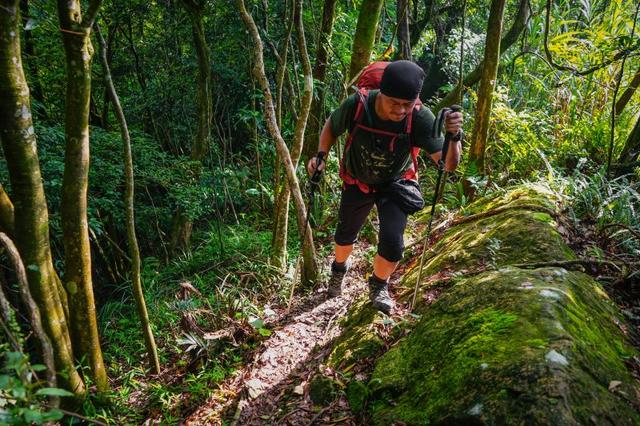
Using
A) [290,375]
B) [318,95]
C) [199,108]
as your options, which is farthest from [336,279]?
[199,108]

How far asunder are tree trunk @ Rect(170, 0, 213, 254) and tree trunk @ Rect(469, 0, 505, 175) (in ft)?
12.3

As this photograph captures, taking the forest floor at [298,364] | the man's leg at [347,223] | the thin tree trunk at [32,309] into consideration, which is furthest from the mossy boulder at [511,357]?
the thin tree trunk at [32,309]

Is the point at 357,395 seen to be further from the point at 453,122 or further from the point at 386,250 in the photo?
the point at 453,122

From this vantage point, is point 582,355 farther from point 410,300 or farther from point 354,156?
point 354,156

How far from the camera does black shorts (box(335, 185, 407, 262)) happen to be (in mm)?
3326

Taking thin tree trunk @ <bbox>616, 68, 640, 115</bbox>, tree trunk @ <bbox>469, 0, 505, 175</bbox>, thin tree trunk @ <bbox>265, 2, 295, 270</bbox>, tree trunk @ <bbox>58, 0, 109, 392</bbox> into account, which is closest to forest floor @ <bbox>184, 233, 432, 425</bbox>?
thin tree trunk @ <bbox>265, 2, 295, 270</bbox>

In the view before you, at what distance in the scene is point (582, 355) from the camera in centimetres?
177

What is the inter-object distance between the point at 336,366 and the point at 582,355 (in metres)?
1.53

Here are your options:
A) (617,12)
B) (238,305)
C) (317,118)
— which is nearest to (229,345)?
(238,305)

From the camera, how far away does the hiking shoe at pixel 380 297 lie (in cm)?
324

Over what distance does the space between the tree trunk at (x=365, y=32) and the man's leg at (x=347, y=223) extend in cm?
166

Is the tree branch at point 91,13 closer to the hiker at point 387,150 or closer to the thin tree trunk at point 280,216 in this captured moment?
the hiker at point 387,150

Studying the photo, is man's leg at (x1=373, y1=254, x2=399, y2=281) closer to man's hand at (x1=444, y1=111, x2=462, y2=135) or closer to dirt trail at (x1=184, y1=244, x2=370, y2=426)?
dirt trail at (x1=184, y1=244, x2=370, y2=426)

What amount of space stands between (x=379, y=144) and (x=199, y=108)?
423 centimetres
